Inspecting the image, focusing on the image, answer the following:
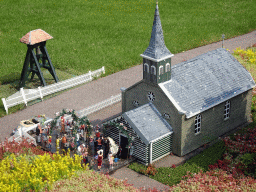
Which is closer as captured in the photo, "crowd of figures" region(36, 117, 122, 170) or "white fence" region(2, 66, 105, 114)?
"crowd of figures" region(36, 117, 122, 170)

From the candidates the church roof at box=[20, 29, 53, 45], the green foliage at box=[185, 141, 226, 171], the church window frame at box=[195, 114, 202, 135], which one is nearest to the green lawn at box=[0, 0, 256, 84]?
the church roof at box=[20, 29, 53, 45]

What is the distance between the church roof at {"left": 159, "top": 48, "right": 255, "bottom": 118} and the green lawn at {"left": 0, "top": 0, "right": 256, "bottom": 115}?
507 inches

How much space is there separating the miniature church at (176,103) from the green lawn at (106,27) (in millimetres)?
12974

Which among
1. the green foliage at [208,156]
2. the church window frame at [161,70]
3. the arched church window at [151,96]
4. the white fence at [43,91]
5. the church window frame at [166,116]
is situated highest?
the church window frame at [161,70]

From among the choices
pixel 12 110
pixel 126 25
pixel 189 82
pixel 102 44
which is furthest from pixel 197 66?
pixel 126 25

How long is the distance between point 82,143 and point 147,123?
14.6 feet

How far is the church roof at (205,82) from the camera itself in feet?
77.2

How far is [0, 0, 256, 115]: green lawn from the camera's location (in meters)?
39.4

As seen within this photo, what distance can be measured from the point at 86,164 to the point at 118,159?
2579 millimetres

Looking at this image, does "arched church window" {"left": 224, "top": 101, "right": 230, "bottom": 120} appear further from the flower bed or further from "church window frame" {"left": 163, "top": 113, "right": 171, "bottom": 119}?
the flower bed

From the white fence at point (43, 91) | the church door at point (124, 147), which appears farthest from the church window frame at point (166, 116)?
the white fence at point (43, 91)

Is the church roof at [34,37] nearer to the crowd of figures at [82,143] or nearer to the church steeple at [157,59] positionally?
the crowd of figures at [82,143]

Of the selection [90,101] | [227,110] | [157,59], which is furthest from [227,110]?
[90,101]

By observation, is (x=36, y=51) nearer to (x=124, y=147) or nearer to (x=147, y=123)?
(x=124, y=147)
